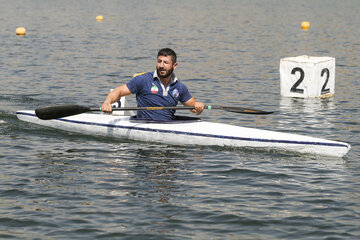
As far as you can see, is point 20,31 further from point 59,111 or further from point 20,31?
point 59,111

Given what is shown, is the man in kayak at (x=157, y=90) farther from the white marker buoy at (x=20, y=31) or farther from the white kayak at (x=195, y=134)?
the white marker buoy at (x=20, y=31)

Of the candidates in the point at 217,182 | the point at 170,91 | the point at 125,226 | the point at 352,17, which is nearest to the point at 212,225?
the point at 125,226

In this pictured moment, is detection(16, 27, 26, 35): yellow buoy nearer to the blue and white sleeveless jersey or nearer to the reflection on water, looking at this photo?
the reflection on water

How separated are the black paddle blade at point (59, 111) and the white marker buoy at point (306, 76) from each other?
22.5 ft

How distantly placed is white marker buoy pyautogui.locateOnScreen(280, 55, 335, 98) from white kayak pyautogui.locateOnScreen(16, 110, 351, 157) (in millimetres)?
5656

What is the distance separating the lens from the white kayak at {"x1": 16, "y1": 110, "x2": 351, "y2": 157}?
11383 mm

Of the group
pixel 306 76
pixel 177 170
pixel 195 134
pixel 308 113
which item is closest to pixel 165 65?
pixel 195 134

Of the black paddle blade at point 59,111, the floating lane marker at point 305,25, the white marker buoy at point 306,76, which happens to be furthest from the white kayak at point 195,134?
the floating lane marker at point 305,25

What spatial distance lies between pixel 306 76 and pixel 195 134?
6296 mm

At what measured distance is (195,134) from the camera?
39.8 feet

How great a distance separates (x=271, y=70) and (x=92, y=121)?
1169cm

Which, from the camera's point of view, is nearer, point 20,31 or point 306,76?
point 306,76

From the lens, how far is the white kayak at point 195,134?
37.3 feet

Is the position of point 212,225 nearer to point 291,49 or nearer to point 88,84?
point 88,84
